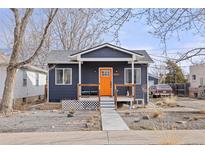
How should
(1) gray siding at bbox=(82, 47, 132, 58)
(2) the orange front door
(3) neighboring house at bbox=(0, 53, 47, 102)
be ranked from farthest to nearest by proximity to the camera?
(2) the orange front door → (3) neighboring house at bbox=(0, 53, 47, 102) → (1) gray siding at bbox=(82, 47, 132, 58)

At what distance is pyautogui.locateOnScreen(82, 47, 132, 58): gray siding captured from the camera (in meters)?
21.4

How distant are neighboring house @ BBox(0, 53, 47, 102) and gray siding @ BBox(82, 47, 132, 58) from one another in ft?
20.7

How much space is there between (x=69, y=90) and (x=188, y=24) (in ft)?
46.0

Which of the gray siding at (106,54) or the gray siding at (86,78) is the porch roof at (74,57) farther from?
the gray siding at (86,78)

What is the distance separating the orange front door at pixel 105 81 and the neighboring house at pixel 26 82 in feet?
23.2

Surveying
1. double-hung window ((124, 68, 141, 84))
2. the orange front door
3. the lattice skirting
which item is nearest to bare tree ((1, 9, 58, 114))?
the lattice skirting

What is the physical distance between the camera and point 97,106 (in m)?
20.0

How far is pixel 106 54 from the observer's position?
21.6m

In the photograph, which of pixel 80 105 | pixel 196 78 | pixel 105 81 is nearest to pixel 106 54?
pixel 105 81

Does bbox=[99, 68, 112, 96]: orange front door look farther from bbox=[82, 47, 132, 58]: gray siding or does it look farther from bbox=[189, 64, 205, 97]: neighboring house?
bbox=[189, 64, 205, 97]: neighboring house

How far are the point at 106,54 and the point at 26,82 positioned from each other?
29.4ft

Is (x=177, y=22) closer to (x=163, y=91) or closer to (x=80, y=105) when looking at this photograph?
(x=80, y=105)
